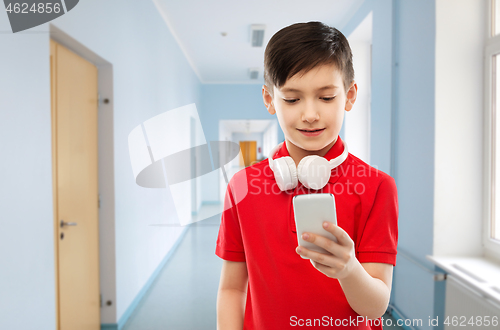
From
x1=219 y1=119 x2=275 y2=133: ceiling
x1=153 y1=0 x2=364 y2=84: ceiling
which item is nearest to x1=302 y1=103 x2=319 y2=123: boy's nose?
x1=153 y1=0 x2=364 y2=84: ceiling

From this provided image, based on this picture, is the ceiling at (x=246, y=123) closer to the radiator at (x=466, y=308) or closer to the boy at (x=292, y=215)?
the radiator at (x=466, y=308)

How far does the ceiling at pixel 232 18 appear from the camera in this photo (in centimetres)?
353

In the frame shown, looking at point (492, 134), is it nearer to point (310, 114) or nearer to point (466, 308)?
point (466, 308)

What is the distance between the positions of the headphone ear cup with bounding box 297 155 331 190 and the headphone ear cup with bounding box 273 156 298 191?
0.05ft

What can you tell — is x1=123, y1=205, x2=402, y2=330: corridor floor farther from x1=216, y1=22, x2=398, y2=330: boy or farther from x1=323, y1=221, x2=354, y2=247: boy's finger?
x1=323, y1=221, x2=354, y2=247: boy's finger

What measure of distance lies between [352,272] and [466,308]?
5.53ft

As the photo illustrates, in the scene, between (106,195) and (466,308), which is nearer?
(466,308)

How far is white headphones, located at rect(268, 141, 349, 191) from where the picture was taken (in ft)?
1.91

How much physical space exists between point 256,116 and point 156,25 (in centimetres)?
455

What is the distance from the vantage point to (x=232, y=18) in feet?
13.0

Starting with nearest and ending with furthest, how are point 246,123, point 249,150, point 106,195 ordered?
point 106,195, point 246,123, point 249,150

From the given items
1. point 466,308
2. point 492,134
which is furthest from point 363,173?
point 492,134

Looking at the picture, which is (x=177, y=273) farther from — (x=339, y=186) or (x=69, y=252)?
(x=339, y=186)

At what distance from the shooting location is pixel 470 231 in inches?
→ 78.0
